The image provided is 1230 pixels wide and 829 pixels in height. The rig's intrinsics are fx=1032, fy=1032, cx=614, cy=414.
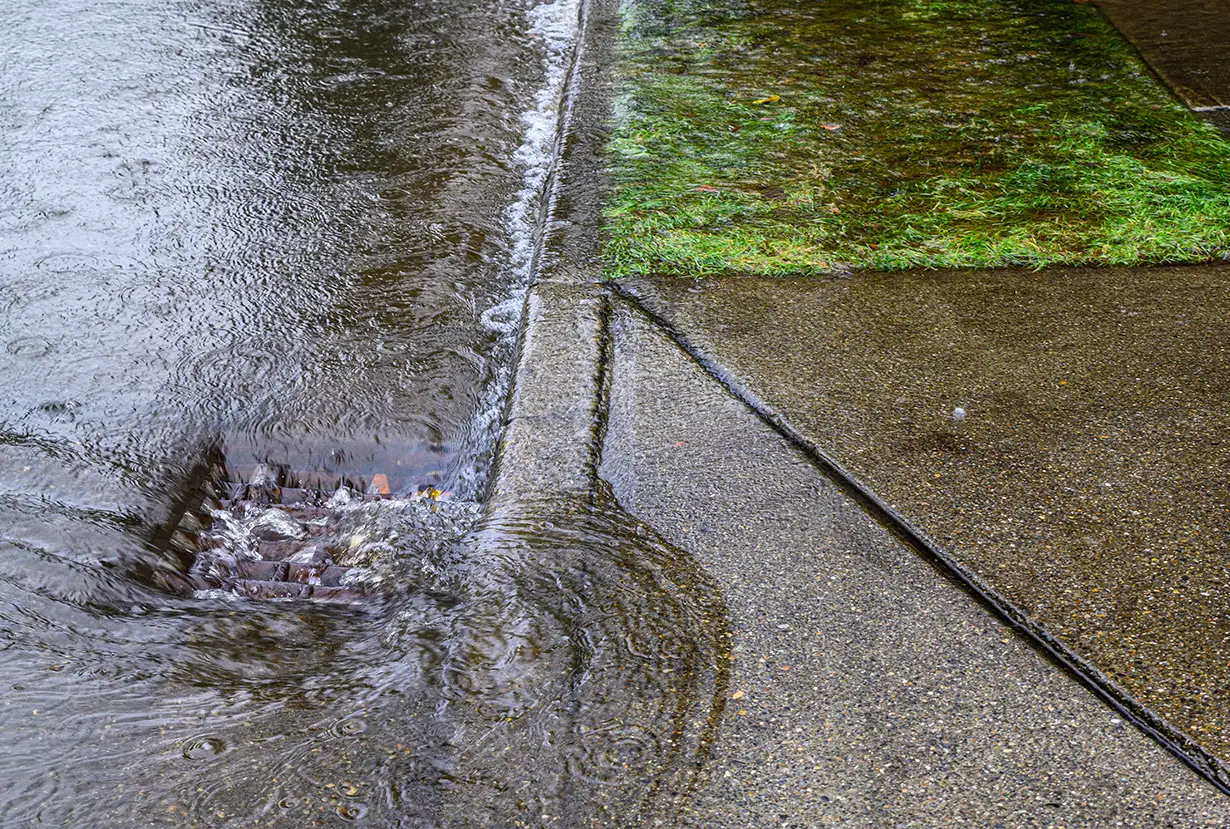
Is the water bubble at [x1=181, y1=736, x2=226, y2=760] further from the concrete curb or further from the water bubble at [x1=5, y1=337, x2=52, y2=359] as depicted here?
the water bubble at [x1=5, y1=337, x2=52, y2=359]

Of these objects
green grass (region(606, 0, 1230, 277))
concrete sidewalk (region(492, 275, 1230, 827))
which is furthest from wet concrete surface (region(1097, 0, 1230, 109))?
concrete sidewalk (region(492, 275, 1230, 827))

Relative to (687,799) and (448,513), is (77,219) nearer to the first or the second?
(448,513)

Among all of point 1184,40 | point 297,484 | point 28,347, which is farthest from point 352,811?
point 1184,40

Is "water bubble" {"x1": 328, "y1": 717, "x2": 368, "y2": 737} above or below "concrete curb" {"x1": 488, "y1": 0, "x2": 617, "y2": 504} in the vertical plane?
below

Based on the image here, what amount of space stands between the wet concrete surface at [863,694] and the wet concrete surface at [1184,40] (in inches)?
151

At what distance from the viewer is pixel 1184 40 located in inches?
229

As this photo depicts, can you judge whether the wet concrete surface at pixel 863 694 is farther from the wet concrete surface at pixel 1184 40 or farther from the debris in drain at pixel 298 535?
the wet concrete surface at pixel 1184 40

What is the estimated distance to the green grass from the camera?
386cm

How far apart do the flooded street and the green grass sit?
64 cm

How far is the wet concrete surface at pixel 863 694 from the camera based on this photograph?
1.86 meters

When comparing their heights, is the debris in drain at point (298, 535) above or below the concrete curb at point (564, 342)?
below

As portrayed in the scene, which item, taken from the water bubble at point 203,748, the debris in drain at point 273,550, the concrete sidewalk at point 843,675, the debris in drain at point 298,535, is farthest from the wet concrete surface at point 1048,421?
the water bubble at point 203,748

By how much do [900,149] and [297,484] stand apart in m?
3.02

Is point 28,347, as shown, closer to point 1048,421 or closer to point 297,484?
point 297,484
